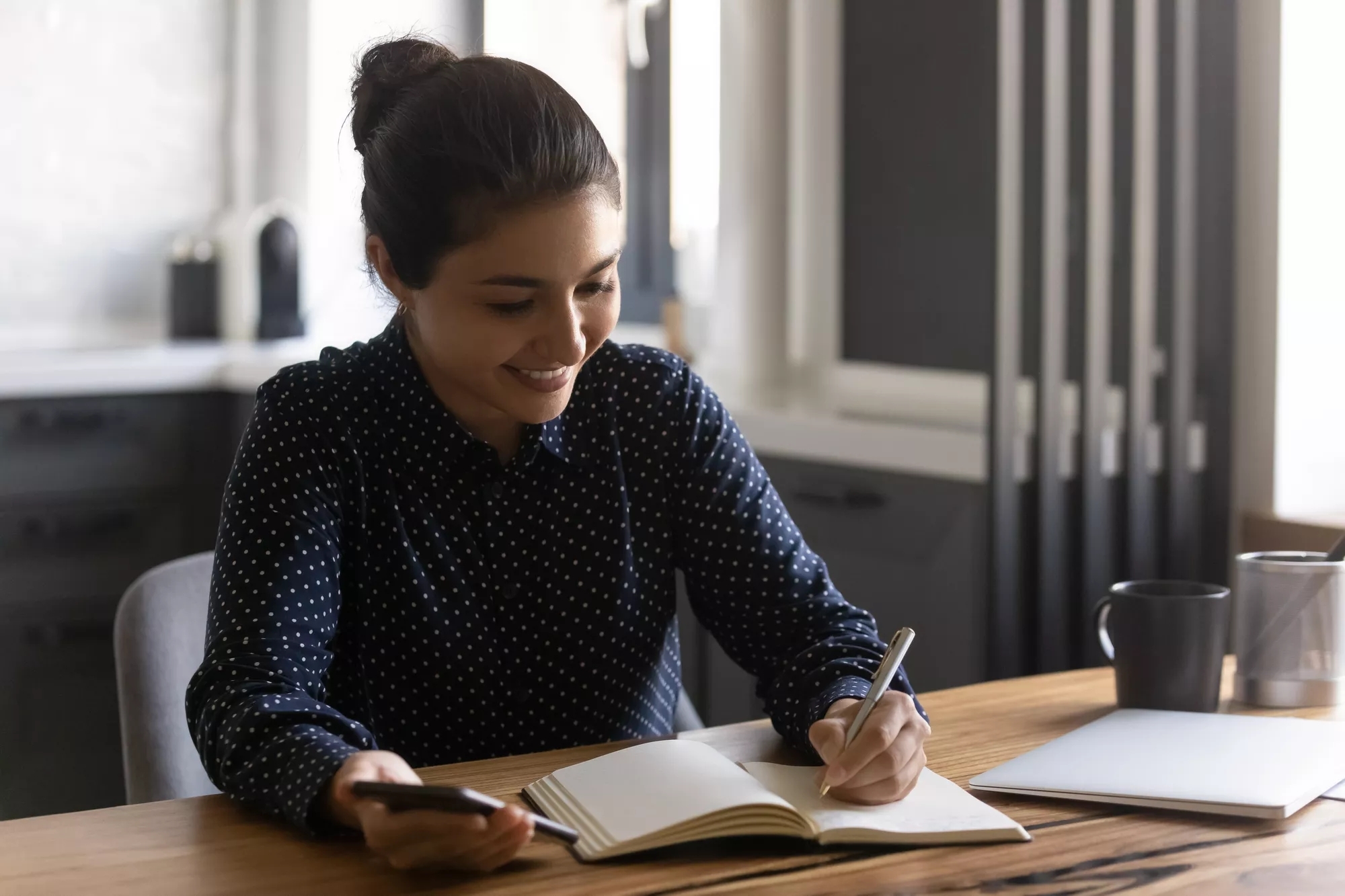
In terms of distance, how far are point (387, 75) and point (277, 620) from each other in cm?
47

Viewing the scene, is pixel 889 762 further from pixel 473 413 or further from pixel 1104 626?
pixel 473 413

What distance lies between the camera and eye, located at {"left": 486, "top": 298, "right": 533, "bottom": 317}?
116 cm

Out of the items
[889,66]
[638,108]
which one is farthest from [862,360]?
[638,108]

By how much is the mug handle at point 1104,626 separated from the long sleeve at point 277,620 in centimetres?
60

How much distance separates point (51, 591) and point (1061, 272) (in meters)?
1.91

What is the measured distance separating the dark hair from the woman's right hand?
0.49 meters

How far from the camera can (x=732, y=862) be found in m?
0.87

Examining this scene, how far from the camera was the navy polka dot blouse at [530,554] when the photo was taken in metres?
1.21

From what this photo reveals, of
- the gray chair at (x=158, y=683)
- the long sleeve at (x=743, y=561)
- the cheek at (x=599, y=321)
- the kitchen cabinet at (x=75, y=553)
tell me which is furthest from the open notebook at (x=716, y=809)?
the kitchen cabinet at (x=75, y=553)

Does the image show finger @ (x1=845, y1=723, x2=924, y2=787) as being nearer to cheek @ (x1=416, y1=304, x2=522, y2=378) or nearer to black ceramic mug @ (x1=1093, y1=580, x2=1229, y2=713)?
black ceramic mug @ (x1=1093, y1=580, x2=1229, y2=713)

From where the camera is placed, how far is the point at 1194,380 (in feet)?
6.69

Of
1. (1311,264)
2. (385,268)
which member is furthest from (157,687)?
(1311,264)

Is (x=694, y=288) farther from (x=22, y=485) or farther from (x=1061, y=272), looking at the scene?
(x=22, y=485)

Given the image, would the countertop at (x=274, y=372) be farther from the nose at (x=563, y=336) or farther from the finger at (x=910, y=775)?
the finger at (x=910, y=775)
